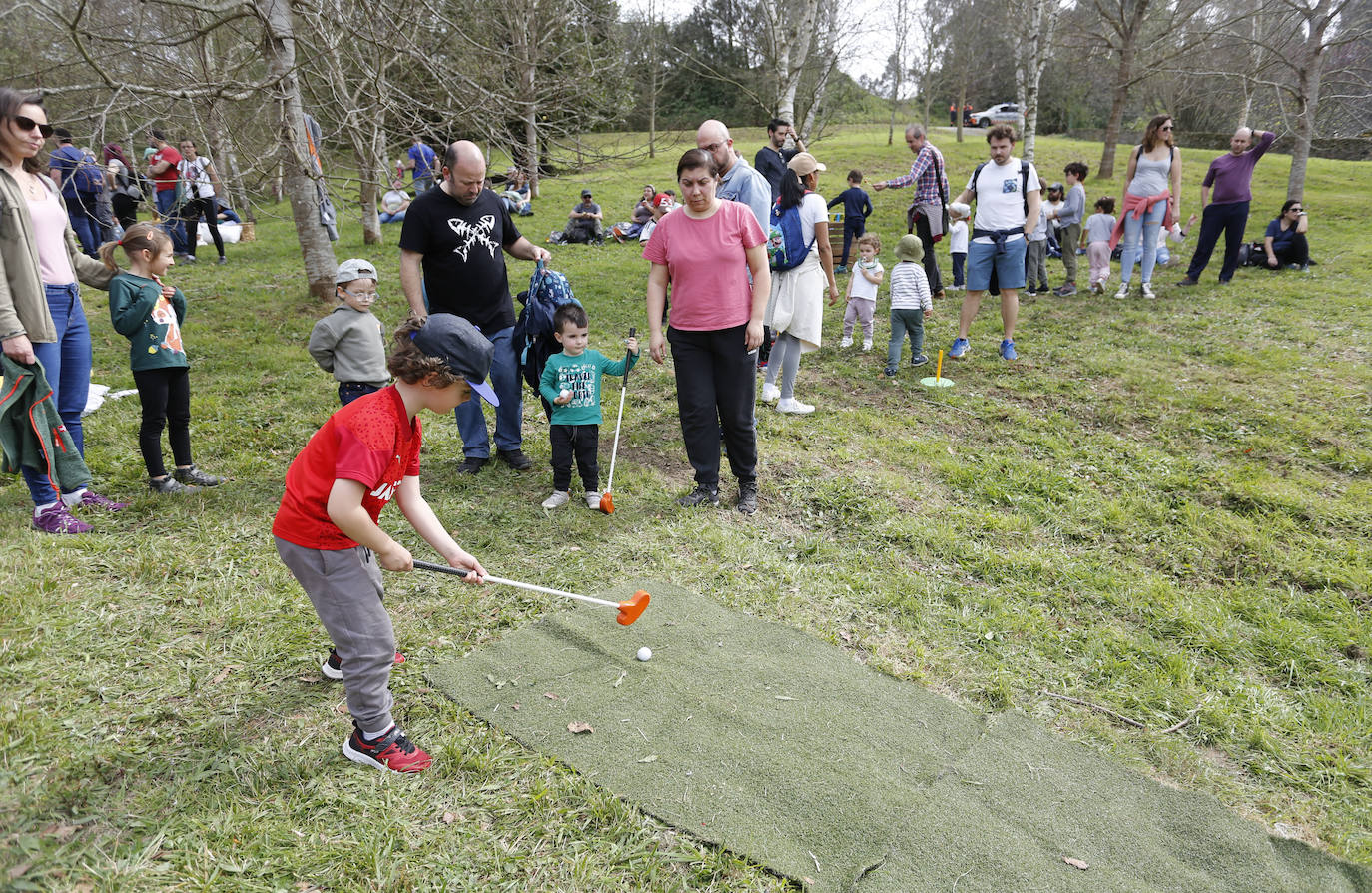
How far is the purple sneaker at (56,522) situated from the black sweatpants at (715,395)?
343cm

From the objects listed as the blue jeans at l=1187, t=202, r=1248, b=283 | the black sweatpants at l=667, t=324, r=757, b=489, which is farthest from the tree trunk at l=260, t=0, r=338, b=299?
the blue jeans at l=1187, t=202, r=1248, b=283

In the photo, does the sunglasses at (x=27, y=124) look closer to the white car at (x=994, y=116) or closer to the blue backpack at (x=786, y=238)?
the blue backpack at (x=786, y=238)

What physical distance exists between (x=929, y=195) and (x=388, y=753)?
912 centimetres

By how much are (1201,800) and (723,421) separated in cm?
293

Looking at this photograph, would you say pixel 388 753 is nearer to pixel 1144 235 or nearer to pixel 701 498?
pixel 701 498

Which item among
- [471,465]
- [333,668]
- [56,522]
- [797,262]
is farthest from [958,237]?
[56,522]

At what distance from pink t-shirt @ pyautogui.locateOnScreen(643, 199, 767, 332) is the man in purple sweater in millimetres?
7669

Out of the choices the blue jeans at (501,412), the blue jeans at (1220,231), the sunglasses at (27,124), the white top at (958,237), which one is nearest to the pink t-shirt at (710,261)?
the blue jeans at (501,412)

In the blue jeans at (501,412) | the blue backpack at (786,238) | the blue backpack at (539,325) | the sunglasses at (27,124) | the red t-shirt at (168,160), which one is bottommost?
the blue jeans at (501,412)

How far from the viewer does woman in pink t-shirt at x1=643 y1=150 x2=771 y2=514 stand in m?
4.32

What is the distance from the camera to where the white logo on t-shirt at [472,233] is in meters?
4.54

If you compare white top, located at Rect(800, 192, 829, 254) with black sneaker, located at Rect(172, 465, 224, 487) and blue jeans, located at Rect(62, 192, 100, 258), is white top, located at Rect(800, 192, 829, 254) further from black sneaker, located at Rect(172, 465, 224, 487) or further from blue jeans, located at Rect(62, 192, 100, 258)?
blue jeans, located at Rect(62, 192, 100, 258)

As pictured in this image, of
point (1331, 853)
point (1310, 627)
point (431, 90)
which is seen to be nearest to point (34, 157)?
point (431, 90)

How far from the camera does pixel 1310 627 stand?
361cm
